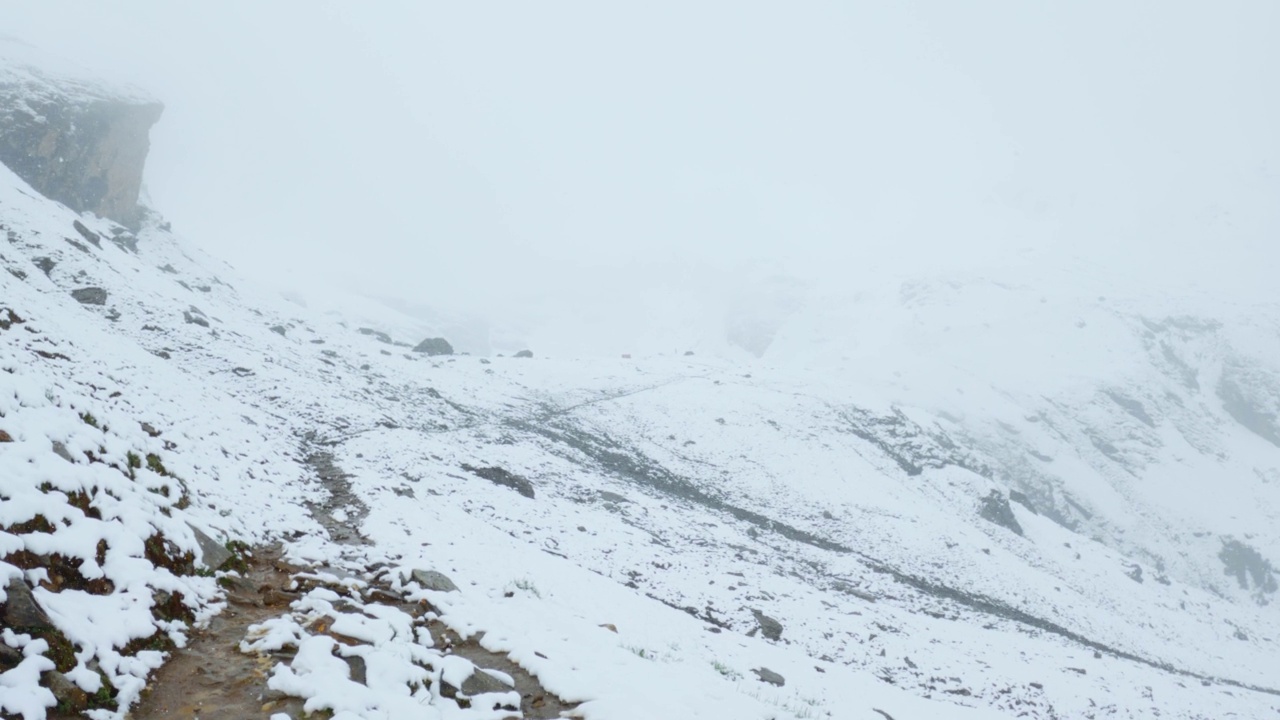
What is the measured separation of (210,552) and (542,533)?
12.8 m

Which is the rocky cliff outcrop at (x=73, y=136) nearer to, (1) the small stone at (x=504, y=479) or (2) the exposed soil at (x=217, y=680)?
(1) the small stone at (x=504, y=479)

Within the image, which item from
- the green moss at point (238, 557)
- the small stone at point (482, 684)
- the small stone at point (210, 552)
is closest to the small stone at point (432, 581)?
the green moss at point (238, 557)

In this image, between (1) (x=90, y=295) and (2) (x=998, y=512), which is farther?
(2) (x=998, y=512)

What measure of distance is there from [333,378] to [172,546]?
2995 centimetres

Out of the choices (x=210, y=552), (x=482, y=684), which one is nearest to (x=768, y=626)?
(x=482, y=684)

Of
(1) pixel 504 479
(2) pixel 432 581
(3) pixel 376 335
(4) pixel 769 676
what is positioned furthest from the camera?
(3) pixel 376 335

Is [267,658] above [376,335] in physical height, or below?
above

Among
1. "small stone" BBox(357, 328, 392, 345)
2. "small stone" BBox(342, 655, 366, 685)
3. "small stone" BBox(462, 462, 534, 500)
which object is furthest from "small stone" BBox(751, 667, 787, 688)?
"small stone" BBox(357, 328, 392, 345)

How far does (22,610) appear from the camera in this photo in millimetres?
5102

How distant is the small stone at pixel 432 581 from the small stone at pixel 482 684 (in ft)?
10.7

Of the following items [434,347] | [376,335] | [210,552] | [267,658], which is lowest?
[376,335]

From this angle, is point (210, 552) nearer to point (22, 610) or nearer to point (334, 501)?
point (22, 610)

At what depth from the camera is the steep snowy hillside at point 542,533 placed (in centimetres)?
689

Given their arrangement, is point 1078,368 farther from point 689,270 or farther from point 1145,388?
point 689,270
